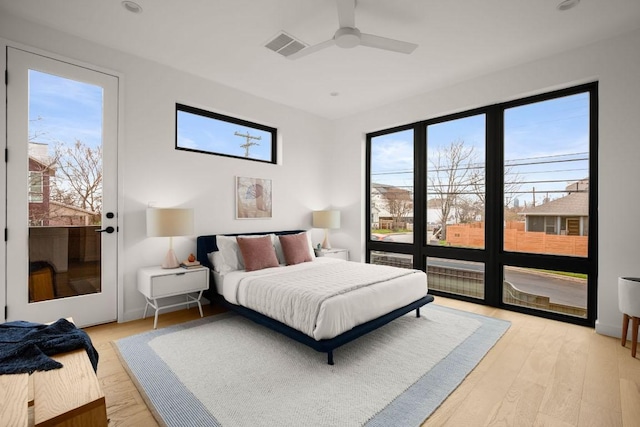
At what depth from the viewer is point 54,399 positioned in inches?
51.0

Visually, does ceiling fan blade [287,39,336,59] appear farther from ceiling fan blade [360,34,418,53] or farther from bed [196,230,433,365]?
bed [196,230,433,365]

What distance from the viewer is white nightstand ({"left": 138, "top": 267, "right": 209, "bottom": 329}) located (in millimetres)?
3162

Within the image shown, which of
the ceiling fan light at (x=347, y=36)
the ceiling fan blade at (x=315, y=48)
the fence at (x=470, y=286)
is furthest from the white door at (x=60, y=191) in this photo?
the fence at (x=470, y=286)

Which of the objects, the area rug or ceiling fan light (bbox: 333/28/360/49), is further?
ceiling fan light (bbox: 333/28/360/49)

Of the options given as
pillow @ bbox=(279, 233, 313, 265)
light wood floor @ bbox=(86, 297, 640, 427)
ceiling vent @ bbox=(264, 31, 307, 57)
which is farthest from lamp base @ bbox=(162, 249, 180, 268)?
ceiling vent @ bbox=(264, 31, 307, 57)

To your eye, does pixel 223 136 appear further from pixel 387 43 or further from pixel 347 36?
pixel 387 43

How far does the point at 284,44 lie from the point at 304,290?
238 cm

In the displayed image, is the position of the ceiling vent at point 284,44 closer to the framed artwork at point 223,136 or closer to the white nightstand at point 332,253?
the framed artwork at point 223,136

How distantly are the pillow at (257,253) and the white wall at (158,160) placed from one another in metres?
0.69

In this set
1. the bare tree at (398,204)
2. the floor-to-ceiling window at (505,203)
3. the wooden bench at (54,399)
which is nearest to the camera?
the wooden bench at (54,399)

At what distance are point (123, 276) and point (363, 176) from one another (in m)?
3.75

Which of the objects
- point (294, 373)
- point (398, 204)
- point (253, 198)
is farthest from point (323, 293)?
point (398, 204)

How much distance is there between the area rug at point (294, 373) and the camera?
6.13 feet

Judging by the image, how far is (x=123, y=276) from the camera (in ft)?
11.2
